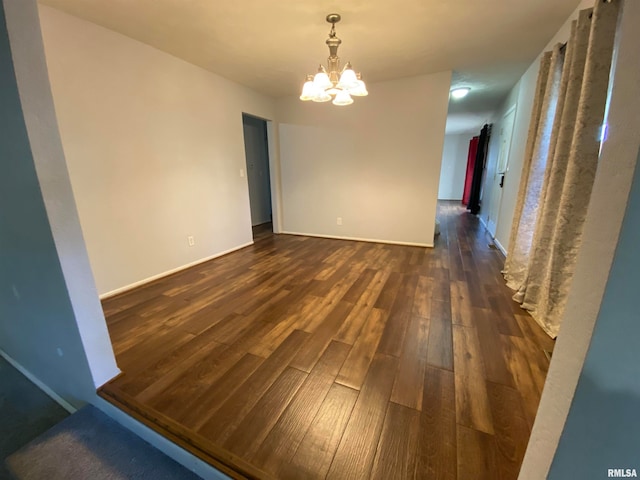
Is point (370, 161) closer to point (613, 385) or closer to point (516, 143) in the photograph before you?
point (516, 143)

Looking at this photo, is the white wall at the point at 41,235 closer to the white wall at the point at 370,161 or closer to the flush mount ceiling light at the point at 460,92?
the white wall at the point at 370,161

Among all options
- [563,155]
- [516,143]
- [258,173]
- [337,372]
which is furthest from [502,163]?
[258,173]

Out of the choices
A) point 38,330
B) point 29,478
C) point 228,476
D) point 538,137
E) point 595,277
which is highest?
point 538,137

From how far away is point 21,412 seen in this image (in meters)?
1.62

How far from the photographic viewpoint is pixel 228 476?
98 cm

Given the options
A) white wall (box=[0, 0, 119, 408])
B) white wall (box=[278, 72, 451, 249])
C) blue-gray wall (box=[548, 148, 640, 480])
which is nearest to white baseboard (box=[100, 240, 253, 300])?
white wall (box=[0, 0, 119, 408])

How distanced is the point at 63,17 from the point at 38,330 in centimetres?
234

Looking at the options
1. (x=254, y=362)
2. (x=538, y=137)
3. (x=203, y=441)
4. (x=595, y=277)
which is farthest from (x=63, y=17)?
(x=538, y=137)

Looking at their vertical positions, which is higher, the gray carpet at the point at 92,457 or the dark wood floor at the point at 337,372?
the dark wood floor at the point at 337,372

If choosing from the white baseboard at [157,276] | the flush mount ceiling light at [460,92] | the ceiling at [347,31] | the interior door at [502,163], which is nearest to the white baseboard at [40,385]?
the white baseboard at [157,276]

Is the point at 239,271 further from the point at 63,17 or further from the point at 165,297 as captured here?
the point at 63,17

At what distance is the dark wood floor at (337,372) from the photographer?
103 centimetres

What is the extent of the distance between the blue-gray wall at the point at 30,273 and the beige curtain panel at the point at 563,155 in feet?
9.39

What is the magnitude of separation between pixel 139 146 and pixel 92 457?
8.23 ft
